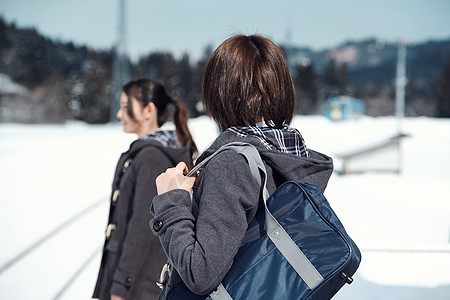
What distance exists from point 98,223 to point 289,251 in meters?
6.06

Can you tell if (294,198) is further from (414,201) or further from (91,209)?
(414,201)

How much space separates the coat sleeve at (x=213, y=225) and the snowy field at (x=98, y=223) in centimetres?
202

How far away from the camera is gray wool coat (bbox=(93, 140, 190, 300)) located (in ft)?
7.95

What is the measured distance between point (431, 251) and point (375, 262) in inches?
16.5

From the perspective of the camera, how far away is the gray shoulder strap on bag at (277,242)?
1253 mm

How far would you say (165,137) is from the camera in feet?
9.26

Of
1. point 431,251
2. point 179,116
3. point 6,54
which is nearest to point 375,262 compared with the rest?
point 431,251

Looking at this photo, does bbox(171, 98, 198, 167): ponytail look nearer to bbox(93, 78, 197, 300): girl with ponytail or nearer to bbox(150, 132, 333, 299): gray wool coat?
bbox(93, 78, 197, 300): girl with ponytail

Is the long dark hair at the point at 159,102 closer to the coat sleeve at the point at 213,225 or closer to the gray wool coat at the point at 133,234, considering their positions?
the gray wool coat at the point at 133,234

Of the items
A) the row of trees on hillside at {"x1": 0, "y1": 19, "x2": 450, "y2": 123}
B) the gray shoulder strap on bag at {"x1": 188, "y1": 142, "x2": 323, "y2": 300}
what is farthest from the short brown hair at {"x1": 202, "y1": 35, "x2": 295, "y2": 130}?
the row of trees on hillside at {"x1": 0, "y1": 19, "x2": 450, "y2": 123}

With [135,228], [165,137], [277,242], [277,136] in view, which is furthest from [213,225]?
[165,137]

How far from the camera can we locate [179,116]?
3.11 m

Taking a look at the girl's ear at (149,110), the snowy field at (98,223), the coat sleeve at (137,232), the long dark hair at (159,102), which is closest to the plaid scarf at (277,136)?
the coat sleeve at (137,232)

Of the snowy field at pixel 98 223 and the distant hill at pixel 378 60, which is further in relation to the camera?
the distant hill at pixel 378 60
